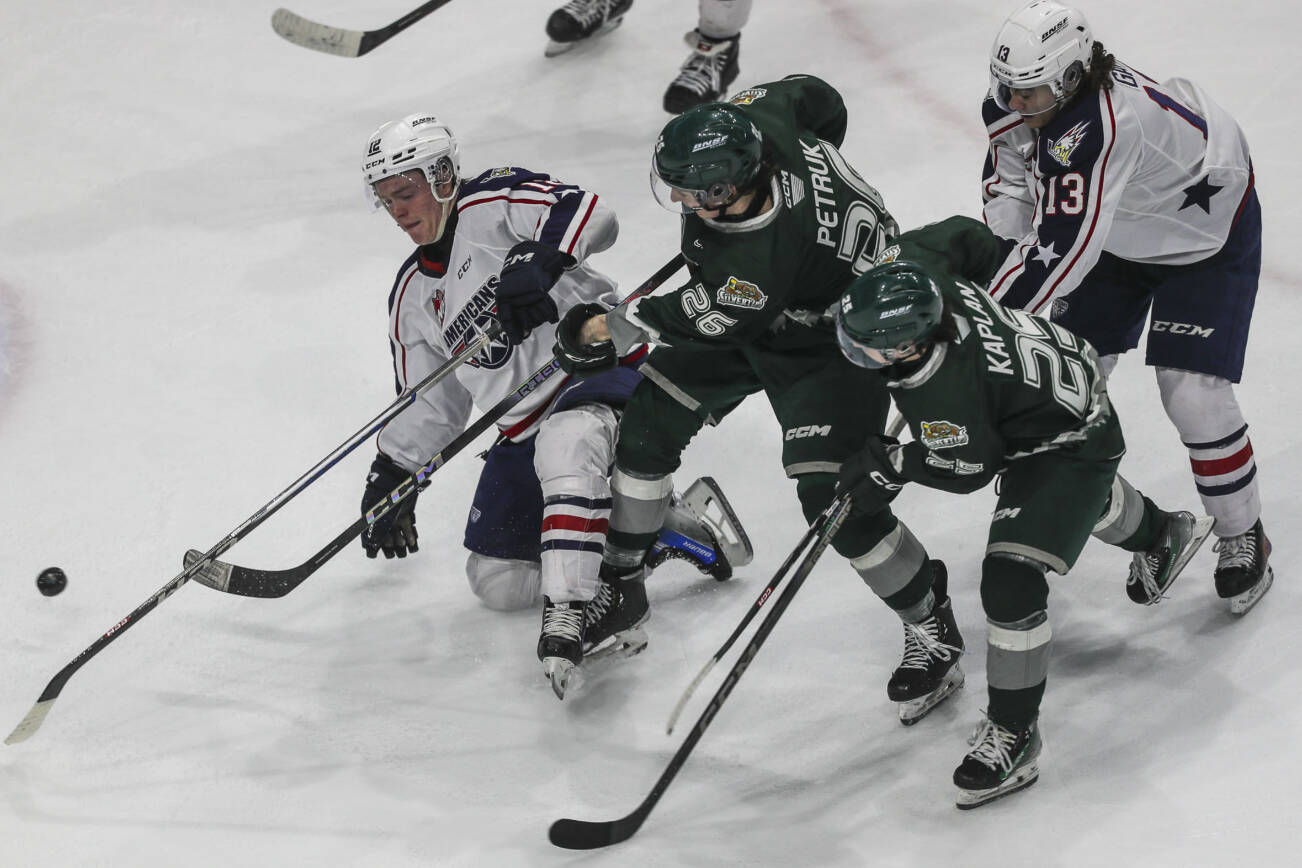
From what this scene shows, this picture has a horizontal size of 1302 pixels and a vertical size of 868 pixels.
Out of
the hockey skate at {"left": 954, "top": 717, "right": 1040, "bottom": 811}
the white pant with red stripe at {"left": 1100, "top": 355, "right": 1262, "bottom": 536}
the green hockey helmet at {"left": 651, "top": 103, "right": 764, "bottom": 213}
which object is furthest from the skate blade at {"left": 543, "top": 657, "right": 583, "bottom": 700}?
the white pant with red stripe at {"left": 1100, "top": 355, "right": 1262, "bottom": 536}

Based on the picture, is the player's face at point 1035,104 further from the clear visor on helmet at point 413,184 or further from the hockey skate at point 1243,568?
the clear visor on helmet at point 413,184

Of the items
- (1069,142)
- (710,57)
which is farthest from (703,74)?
(1069,142)

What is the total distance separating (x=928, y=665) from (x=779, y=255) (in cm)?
104

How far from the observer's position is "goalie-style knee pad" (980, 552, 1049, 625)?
307 cm

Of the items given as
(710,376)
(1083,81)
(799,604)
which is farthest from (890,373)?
(799,604)

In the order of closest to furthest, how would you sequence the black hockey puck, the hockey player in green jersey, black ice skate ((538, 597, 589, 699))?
the hockey player in green jersey, black ice skate ((538, 597, 589, 699)), the black hockey puck

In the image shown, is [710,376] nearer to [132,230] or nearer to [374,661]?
[374,661]

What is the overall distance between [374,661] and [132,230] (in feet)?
7.73

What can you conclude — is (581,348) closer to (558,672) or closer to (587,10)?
(558,672)

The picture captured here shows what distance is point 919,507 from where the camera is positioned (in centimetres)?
434

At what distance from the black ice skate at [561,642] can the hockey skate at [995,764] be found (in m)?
0.93

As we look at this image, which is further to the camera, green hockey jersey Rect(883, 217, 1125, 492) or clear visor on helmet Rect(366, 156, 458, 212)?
clear visor on helmet Rect(366, 156, 458, 212)

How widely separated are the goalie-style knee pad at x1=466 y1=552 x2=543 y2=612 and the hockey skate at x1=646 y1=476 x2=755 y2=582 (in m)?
0.32

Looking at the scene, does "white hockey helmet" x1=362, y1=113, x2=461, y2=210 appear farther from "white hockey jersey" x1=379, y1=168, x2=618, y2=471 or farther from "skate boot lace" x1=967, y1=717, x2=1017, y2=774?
"skate boot lace" x1=967, y1=717, x2=1017, y2=774
